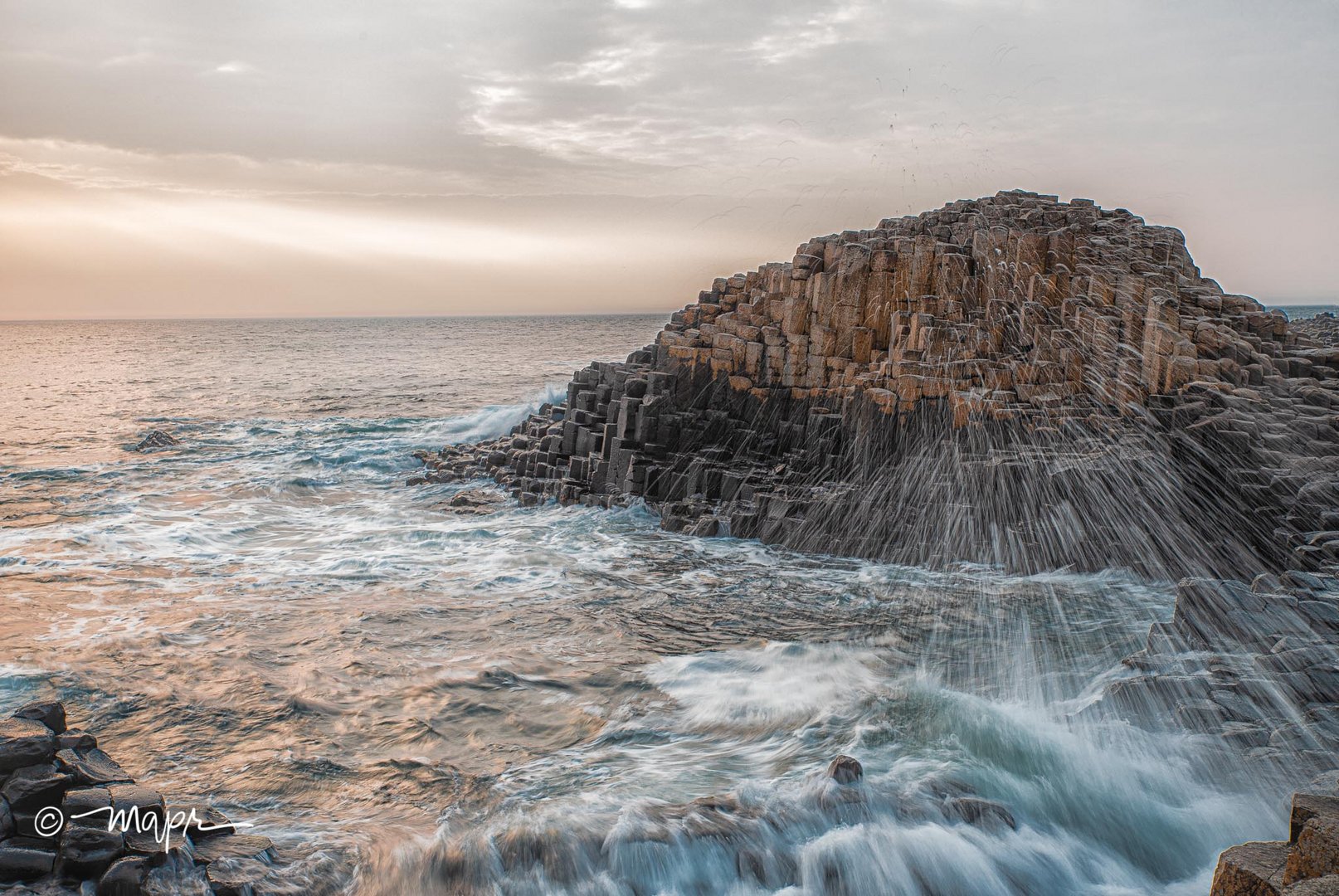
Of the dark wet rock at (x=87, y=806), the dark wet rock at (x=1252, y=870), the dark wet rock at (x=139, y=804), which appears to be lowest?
the dark wet rock at (x=139, y=804)

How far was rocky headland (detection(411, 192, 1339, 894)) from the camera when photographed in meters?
7.54

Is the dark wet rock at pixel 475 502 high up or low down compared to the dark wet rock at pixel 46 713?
down

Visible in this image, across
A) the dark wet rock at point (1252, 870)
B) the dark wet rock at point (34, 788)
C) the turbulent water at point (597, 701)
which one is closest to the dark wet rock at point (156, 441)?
the turbulent water at point (597, 701)

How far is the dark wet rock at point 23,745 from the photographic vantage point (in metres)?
5.05

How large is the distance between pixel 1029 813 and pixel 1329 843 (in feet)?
9.15

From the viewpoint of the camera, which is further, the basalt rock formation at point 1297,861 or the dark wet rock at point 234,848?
the dark wet rock at point 234,848

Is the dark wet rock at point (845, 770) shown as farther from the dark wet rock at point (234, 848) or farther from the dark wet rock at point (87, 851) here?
the dark wet rock at point (87, 851)

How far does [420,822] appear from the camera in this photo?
19.9 feet

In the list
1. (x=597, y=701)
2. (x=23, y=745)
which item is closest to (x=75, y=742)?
(x=23, y=745)

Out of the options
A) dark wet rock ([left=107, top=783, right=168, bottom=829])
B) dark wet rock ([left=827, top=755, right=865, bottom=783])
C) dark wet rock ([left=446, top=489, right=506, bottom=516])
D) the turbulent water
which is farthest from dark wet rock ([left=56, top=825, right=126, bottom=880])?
dark wet rock ([left=446, top=489, right=506, bottom=516])

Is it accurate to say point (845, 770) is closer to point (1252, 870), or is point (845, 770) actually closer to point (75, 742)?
point (1252, 870)

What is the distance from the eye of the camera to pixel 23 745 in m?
5.12

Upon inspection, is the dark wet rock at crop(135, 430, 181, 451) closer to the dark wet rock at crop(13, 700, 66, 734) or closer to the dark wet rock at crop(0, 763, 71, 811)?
the dark wet rock at crop(13, 700, 66, 734)

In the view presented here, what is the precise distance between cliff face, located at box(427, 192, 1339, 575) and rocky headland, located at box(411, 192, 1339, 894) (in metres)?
0.04
